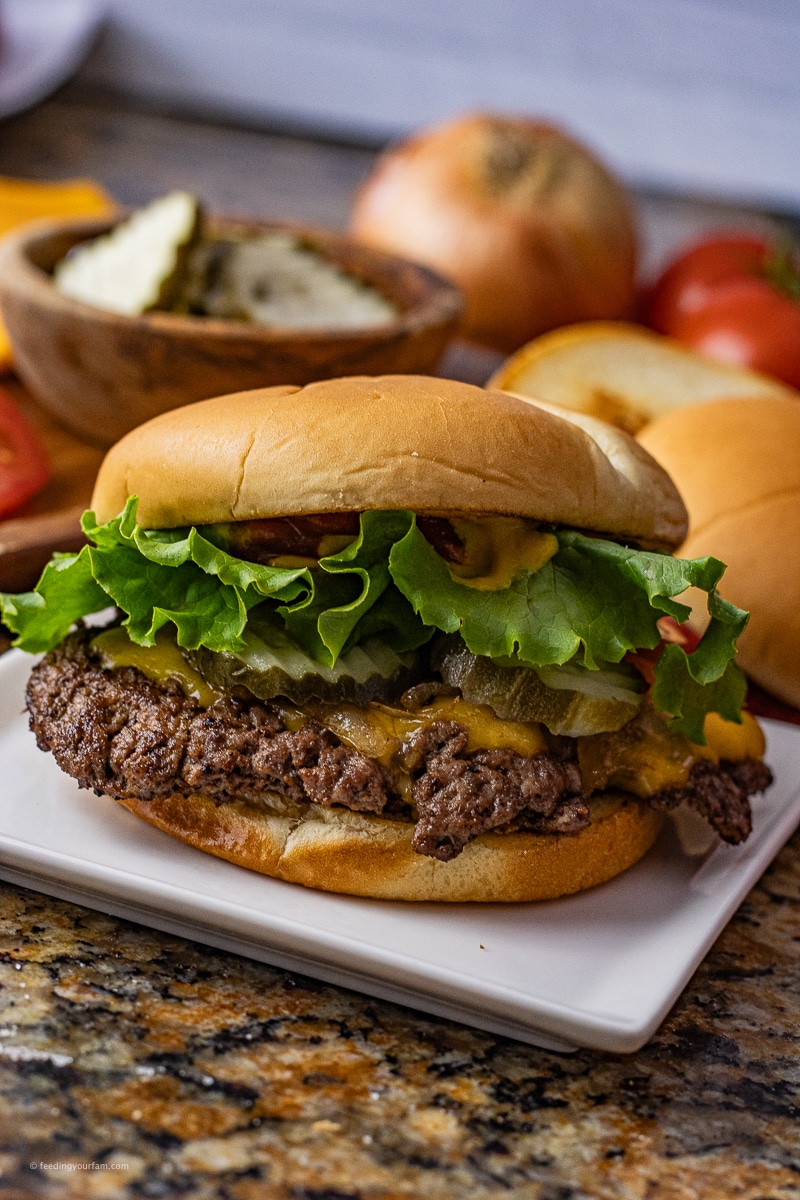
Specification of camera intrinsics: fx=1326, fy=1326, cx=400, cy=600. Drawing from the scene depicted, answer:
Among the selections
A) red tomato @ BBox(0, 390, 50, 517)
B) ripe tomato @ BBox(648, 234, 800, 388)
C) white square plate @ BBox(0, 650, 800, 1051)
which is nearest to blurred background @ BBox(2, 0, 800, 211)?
ripe tomato @ BBox(648, 234, 800, 388)

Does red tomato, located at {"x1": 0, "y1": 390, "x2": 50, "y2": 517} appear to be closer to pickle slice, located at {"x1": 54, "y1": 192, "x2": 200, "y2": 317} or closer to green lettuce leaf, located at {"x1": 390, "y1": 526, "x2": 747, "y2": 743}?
pickle slice, located at {"x1": 54, "y1": 192, "x2": 200, "y2": 317}

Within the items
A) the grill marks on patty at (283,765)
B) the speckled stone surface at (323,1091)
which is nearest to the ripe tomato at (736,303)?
the grill marks on patty at (283,765)

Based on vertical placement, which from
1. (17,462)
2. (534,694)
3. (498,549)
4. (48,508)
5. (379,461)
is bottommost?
(48,508)

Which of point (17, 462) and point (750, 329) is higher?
point (750, 329)

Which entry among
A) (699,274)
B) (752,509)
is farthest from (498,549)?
(699,274)

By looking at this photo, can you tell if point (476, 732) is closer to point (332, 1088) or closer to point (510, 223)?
point (332, 1088)

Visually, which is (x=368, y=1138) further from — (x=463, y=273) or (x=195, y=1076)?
(x=463, y=273)

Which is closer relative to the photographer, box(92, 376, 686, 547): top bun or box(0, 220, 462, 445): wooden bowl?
box(92, 376, 686, 547): top bun
